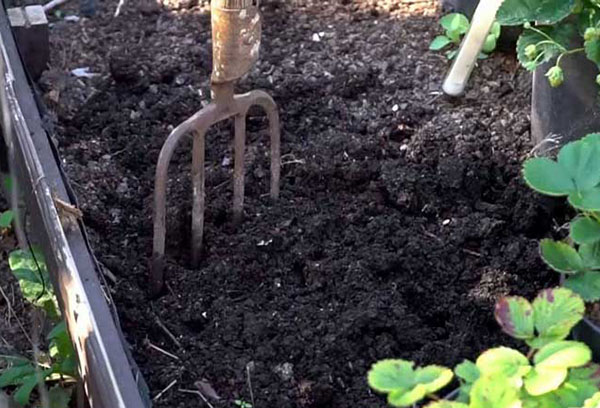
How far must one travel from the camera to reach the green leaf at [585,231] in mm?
2373

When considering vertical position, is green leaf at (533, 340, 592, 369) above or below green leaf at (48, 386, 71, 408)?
above

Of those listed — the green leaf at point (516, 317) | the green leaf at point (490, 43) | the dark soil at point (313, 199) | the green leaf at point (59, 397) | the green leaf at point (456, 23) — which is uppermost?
the green leaf at point (516, 317)

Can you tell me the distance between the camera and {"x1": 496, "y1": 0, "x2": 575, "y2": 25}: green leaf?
2.70 meters

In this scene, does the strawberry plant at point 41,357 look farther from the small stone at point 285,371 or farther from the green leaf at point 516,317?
the green leaf at point 516,317

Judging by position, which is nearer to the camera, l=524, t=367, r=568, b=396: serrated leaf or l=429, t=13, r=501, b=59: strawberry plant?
l=524, t=367, r=568, b=396: serrated leaf

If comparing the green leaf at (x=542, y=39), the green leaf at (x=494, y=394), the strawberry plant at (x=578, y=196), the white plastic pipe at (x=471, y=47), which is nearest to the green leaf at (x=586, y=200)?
the strawberry plant at (x=578, y=196)

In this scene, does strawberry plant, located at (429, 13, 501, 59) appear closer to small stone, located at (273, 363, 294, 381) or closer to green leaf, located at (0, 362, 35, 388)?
small stone, located at (273, 363, 294, 381)

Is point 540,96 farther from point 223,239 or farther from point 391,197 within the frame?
point 223,239

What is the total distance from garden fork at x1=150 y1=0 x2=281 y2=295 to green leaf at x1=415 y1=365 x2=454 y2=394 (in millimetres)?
1184

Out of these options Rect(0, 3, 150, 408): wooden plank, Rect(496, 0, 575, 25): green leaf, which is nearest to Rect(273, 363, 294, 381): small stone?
Rect(0, 3, 150, 408): wooden plank

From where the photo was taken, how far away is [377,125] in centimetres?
331

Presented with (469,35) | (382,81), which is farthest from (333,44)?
(469,35)

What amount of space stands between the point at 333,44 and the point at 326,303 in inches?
46.4

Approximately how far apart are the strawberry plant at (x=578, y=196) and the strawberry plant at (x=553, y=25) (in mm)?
345
